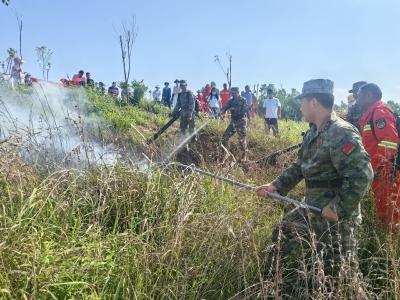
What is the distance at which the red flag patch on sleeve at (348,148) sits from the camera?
285cm

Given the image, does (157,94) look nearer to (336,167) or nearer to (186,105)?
(186,105)

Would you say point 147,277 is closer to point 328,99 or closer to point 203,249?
point 203,249

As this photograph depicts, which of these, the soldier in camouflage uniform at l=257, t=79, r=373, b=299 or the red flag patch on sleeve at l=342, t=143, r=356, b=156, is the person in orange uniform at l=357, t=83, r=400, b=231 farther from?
the red flag patch on sleeve at l=342, t=143, r=356, b=156

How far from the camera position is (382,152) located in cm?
446

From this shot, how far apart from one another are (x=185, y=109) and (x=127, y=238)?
26.1 feet

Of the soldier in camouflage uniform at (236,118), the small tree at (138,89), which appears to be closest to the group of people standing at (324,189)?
the soldier in camouflage uniform at (236,118)

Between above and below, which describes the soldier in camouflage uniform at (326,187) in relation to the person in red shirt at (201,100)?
below

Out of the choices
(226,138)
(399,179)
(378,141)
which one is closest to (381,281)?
(399,179)

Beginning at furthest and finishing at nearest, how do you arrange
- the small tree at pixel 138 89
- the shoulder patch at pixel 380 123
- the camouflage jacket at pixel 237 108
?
the small tree at pixel 138 89 < the camouflage jacket at pixel 237 108 < the shoulder patch at pixel 380 123

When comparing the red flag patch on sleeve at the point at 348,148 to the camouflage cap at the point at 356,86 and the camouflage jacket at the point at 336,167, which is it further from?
the camouflage cap at the point at 356,86

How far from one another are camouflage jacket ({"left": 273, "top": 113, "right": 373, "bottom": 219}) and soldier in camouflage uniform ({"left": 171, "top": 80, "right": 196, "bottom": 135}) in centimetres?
723

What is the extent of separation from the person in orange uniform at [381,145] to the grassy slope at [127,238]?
0.30 m

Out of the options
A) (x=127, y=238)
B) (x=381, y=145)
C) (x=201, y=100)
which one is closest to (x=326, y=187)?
(x=127, y=238)

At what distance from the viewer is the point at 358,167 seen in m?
2.82
